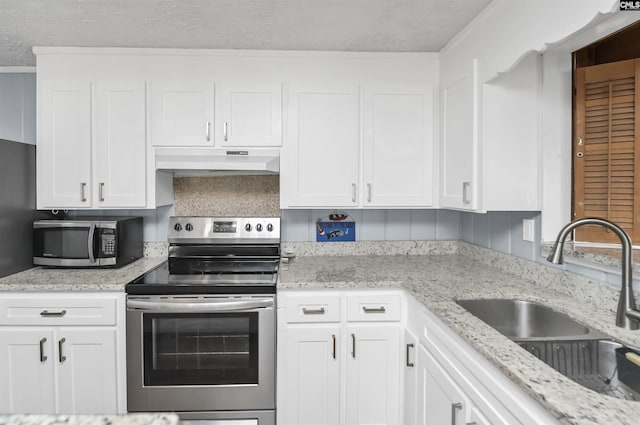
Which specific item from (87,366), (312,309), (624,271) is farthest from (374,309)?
(87,366)

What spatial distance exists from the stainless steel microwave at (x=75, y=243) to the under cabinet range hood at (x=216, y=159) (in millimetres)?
468

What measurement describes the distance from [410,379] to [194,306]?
1123mm

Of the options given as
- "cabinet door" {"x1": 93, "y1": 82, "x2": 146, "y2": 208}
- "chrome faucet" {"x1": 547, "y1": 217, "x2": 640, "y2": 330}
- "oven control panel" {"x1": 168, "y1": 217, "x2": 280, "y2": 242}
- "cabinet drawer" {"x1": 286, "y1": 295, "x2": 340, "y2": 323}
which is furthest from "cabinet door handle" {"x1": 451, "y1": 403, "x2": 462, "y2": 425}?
"cabinet door" {"x1": 93, "y1": 82, "x2": 146, "y2": 208}

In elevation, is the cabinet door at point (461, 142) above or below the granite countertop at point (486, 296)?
above

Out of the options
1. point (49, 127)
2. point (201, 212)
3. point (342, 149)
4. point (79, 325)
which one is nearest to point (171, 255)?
point (201, 212)

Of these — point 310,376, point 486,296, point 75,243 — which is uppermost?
point 75,243

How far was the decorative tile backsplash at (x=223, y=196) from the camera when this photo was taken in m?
2.76

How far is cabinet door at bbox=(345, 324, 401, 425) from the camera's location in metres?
2.08

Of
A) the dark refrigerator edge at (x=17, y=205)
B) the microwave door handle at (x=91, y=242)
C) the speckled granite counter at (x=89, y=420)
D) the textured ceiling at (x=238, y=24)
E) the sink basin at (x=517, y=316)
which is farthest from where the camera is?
the microwave door handle at (x=91, y=242)

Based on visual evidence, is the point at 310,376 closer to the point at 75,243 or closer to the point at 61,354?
the point at 61,354

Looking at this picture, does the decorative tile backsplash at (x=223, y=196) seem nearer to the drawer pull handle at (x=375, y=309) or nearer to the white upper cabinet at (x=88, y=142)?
the white upper cabinet at (x=88, y=142)

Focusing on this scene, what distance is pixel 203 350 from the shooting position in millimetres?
2078

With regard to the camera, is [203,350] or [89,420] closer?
[89,420]

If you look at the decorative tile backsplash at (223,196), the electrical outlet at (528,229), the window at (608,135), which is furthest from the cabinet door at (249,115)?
the window at (608,135)
